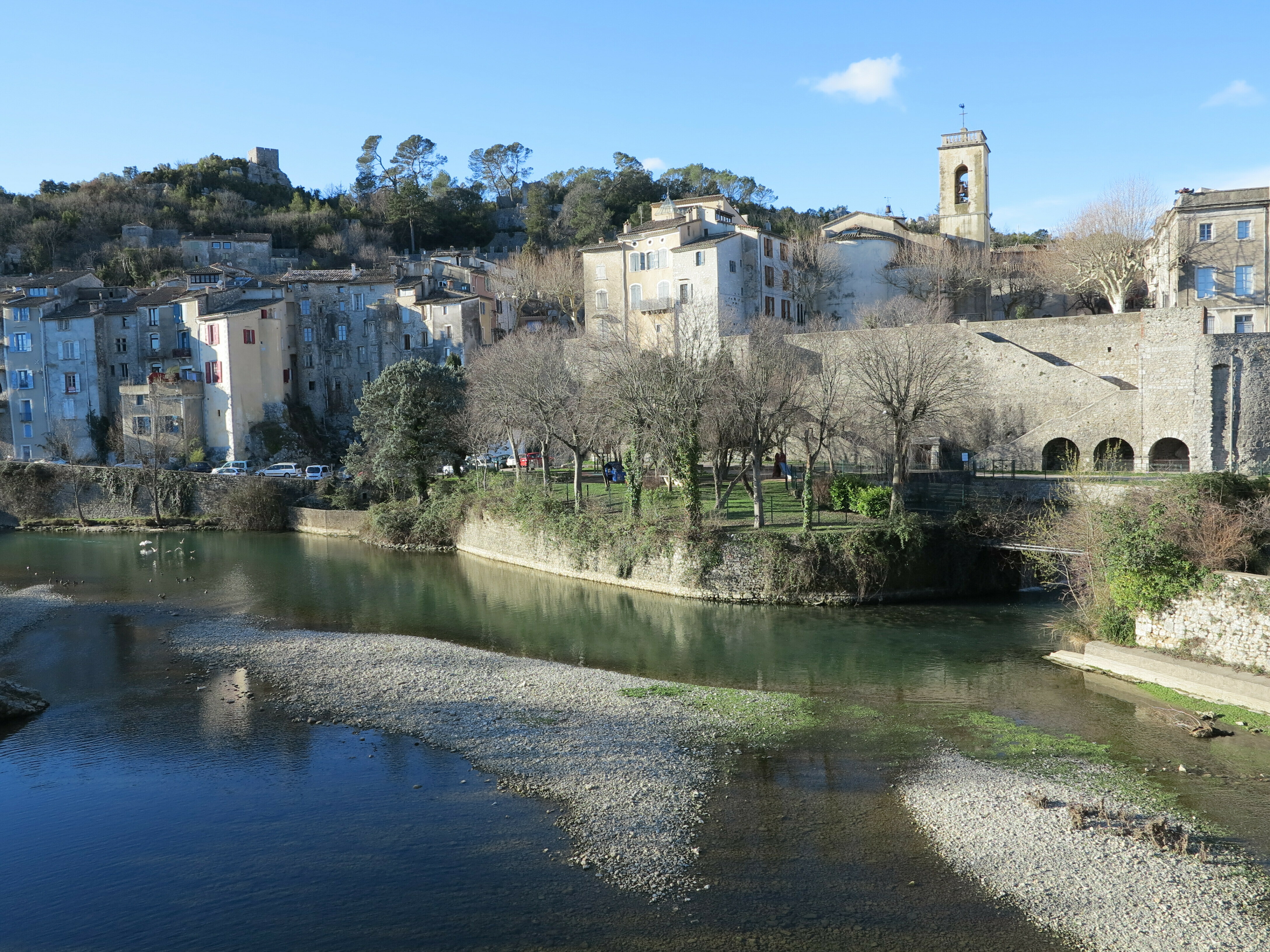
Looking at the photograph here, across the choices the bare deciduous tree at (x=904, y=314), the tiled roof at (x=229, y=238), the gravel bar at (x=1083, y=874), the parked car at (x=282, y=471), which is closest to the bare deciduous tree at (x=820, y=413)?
the bare deciduous tree at (x=904, y=314)

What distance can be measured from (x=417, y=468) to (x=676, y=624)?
69.0ft

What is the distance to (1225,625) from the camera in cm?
1862

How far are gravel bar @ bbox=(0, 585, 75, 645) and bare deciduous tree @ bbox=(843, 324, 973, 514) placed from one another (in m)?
27.6

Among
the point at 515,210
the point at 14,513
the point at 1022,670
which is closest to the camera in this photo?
the point at 1022,670

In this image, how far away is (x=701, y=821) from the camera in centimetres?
1338

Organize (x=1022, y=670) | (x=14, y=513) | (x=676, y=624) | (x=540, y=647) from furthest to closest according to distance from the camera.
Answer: (x=14, y=513)
(x=676, y=624)
(x=540, y=647)
(x=1022, y=670)

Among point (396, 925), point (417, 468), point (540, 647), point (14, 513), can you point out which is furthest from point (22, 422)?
point (396, 925)

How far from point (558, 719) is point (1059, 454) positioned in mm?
29273

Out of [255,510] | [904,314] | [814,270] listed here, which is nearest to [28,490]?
[255,510]

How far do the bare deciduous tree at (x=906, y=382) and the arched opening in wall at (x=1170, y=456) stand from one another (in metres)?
7.69

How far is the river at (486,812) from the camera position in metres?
11.0

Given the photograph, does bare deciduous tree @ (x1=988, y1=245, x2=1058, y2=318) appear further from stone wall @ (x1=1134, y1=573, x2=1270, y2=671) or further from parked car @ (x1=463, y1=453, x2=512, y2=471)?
stone wall @ (x1=1134, y1=573, x2=1270, y2=671)

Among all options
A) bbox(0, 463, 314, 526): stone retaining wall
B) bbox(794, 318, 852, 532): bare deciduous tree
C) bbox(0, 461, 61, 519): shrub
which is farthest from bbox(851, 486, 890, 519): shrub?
bbox(0, 461, 61, 519): shrub

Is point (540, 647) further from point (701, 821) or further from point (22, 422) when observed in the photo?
point (22, 422)
